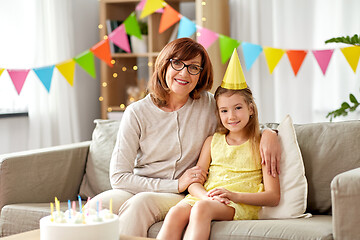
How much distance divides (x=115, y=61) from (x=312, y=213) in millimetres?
2381

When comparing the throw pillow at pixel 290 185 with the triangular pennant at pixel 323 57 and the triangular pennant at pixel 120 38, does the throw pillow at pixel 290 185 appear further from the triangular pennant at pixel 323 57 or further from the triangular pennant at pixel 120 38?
the triangular pennant at pixel 120 38

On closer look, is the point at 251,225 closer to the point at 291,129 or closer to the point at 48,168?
the point at 291,129

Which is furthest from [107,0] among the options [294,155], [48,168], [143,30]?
[294,155]

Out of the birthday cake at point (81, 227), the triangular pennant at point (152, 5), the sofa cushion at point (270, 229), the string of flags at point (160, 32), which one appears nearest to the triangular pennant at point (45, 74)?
the string of flags at point (160, 32)

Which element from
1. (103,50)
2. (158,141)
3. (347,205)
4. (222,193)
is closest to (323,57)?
(103,50)

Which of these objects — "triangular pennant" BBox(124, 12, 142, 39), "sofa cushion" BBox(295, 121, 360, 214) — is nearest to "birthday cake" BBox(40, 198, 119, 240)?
"sofa cushion" BBox(295, 121, 360, 214)

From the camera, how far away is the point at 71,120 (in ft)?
13.6

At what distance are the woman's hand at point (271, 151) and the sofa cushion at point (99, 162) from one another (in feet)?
2.80

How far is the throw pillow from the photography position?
7.29 feet

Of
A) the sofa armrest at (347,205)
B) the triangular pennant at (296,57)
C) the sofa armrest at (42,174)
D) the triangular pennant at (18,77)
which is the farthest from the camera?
the triangular pennant at (296,57)

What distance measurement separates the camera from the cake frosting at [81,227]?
4.74 feet

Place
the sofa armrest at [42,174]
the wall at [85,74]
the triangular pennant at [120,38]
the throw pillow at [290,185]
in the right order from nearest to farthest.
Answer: the throw pillow at [290,185] → the sofa armrest at [42,174] → the triangular pennant at [120,38] → the wall at [85,74]

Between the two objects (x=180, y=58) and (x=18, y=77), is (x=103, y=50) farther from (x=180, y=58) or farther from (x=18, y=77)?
(x=180, y=58)

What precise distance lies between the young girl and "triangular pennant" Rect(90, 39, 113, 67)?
1.66m
